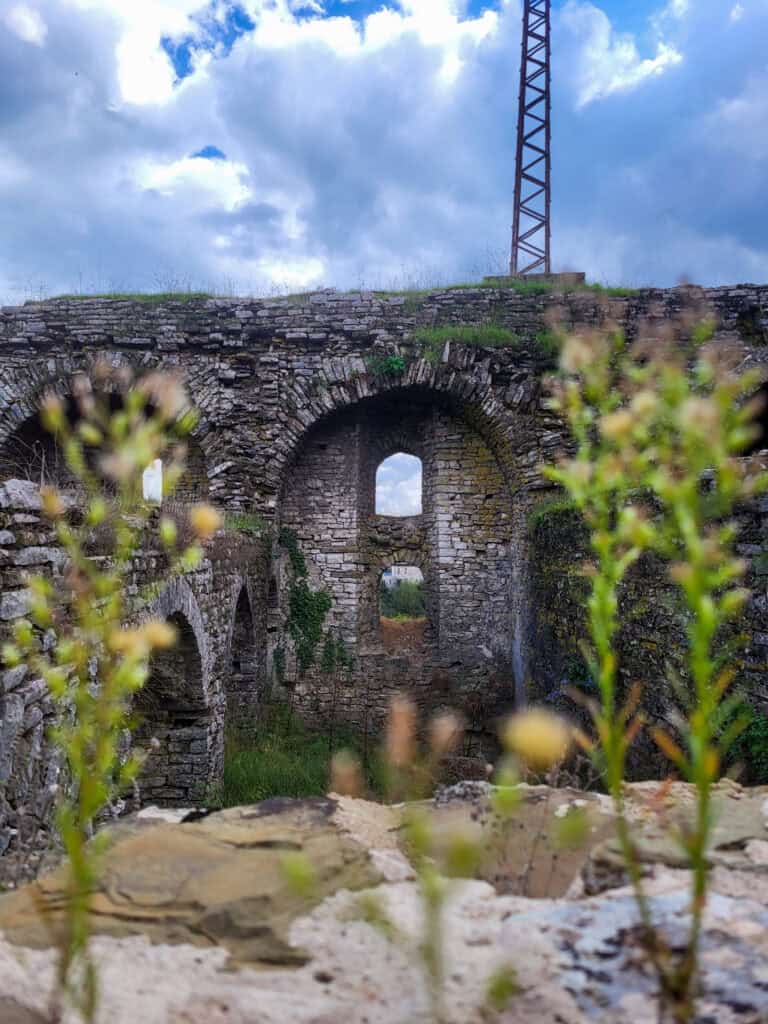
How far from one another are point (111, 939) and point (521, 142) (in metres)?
15.4

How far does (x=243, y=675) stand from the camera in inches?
440

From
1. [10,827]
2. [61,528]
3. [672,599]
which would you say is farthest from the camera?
[672,599]

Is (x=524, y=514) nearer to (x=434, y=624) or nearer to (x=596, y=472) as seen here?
(x=434, y=624)

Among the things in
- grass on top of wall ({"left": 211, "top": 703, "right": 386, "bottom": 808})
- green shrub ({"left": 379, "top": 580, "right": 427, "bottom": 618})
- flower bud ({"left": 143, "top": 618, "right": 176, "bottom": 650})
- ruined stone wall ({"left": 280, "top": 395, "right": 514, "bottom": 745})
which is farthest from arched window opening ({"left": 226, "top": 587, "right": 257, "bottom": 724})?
flower bud ({"left": 143, "top": 618, "right": 176, "bottom": 650})

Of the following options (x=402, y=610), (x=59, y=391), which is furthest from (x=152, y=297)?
(x=402, y=610)

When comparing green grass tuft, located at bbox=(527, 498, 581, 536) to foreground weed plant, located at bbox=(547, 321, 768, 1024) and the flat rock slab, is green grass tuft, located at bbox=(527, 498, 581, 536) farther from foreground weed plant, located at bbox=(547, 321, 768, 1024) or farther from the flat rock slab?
foreground weed plant, located at bbox=(547, 321, 768, 1024)

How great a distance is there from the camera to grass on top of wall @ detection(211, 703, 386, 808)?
8680mm

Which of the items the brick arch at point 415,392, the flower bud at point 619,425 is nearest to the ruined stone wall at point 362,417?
the brick arch at point 415,392

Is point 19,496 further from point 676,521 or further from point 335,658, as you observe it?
→ point 335,658

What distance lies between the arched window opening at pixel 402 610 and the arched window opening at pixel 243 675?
2.56 m

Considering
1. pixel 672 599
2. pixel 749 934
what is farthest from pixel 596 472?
pixel 672 599

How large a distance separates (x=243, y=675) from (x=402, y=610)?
23.7 feet

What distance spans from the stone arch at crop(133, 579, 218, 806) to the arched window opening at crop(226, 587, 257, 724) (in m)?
3.01

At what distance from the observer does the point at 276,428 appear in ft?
38.3
